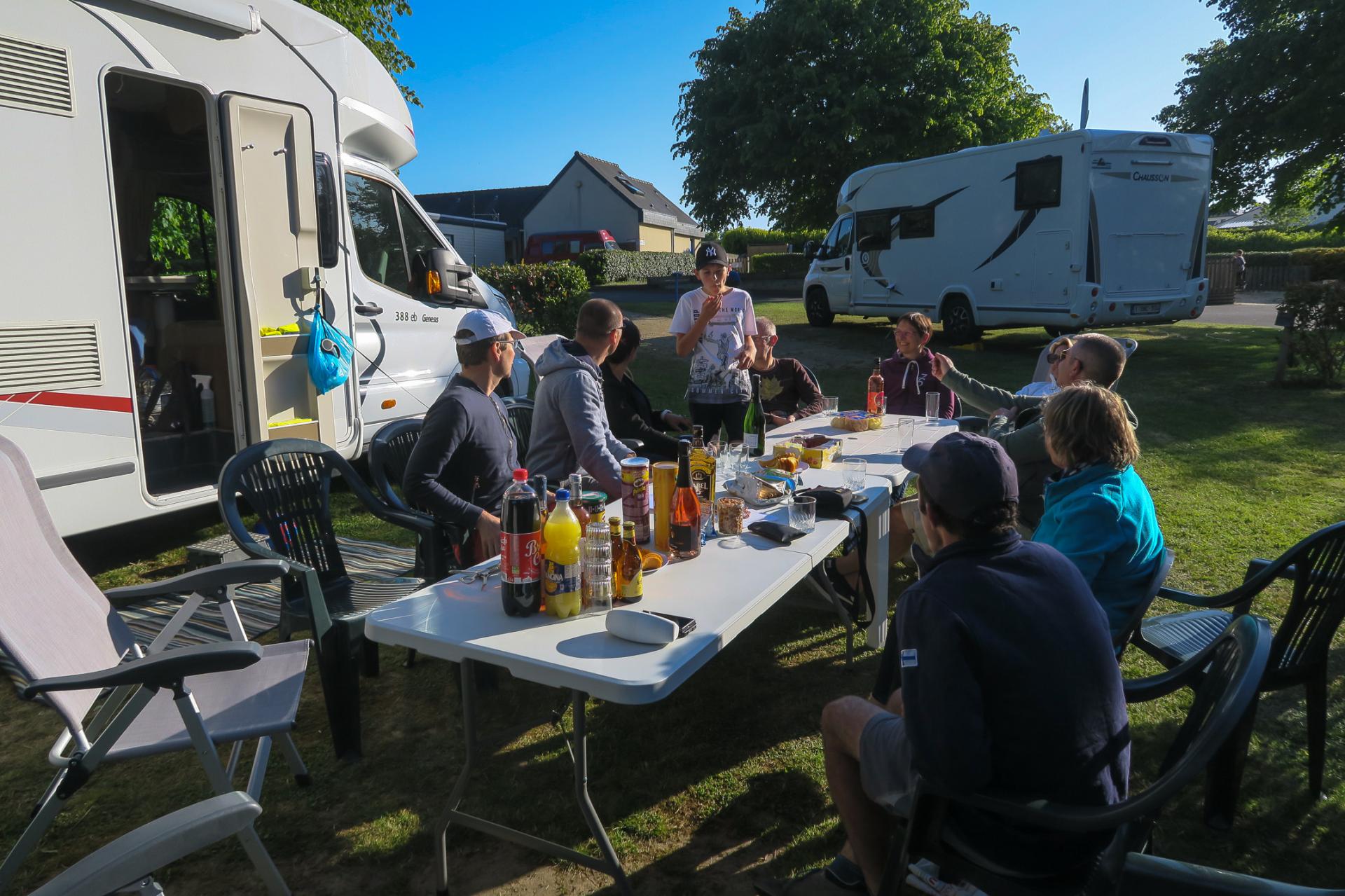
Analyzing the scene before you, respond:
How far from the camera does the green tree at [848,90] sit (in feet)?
66.8

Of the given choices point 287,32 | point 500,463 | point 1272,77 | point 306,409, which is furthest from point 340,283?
point 1272,77

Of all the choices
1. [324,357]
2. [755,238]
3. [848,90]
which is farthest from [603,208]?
[324,357]

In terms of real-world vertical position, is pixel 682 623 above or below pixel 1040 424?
below

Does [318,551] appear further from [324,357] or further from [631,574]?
[324,357]

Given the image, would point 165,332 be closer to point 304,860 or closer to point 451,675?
point 451,675

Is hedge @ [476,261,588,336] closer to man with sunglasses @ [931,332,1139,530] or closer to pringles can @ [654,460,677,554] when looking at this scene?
man with sunglasses @ [931,332,1139,530]

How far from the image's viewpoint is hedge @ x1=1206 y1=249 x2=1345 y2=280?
69.0 feet

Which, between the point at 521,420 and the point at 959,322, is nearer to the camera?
the point at 521,420

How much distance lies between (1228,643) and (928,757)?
726 mm

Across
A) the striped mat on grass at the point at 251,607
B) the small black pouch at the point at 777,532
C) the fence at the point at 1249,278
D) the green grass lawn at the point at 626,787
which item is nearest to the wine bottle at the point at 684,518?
the small black pouch at the point at 777,532

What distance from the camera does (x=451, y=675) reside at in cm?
352

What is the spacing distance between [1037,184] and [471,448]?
11.0 m

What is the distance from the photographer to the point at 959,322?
13555 millimetres

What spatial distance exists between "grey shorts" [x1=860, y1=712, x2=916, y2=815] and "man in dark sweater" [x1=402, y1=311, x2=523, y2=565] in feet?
5.20
